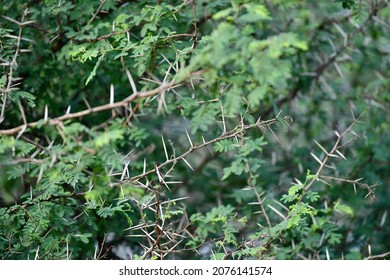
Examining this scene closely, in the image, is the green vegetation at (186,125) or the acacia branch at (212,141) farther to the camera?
the acacia branch at (212,141)

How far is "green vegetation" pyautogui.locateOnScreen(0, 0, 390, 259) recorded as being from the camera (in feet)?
8.00

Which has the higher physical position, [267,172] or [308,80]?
[308,80]

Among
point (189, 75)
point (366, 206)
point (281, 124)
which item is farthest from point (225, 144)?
point (366, 206)

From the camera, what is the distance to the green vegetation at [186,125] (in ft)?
8.00

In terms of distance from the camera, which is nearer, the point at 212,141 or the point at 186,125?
the point at 212,141

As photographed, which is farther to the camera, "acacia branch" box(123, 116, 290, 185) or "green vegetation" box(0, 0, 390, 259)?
"acacia branch" box(123, 116, 290, 185)

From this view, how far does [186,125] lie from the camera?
5.38 metres

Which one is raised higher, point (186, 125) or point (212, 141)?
point (212, 141)

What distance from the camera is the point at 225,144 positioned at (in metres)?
3.46

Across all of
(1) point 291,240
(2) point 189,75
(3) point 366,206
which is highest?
(2) point 189,75
